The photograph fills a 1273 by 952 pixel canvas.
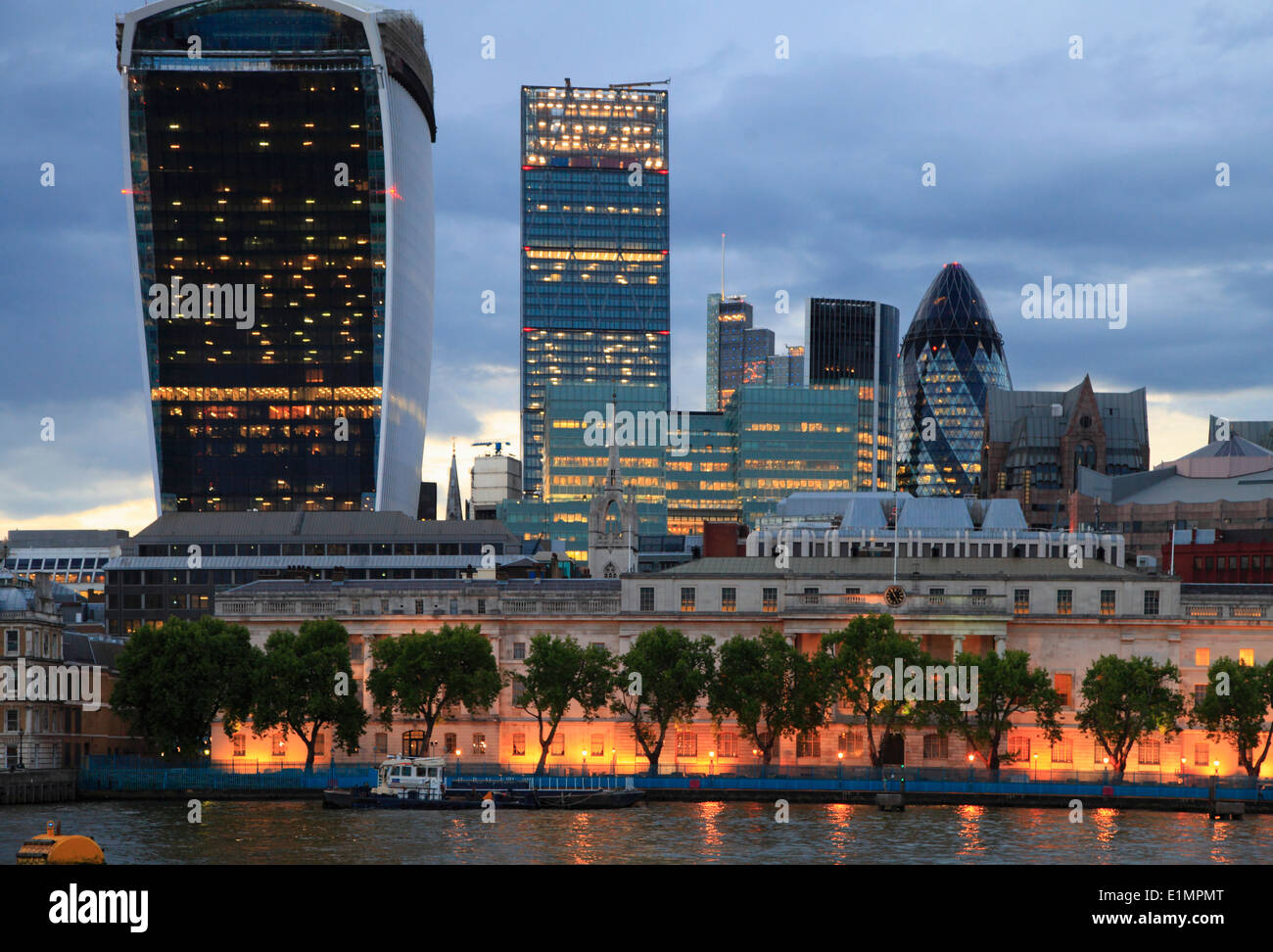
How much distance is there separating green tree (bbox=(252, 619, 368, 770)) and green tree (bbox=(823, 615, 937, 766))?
35615 mm

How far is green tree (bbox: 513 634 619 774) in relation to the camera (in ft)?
A: 415

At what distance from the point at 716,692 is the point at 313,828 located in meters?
39.6

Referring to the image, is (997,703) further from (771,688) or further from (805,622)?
(805,622)

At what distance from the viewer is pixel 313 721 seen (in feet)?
431

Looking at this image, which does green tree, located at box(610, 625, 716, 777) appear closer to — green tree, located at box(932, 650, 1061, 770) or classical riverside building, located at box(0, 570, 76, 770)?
green tree, located at box(932, 650, 1061, 770)

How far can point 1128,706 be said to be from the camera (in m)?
121

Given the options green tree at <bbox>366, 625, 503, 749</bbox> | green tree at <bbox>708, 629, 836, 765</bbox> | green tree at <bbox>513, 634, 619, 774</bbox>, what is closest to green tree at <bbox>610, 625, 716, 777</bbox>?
green tree at <bbox>513, 634, 619, 774</bbox>

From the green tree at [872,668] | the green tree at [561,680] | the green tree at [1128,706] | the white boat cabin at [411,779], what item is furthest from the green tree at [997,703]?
the white boat cabin at [411,779]

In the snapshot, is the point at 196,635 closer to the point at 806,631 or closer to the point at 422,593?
the point at 422,593

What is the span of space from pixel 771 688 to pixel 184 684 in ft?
140

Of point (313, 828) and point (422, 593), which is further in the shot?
point (422, 593)
